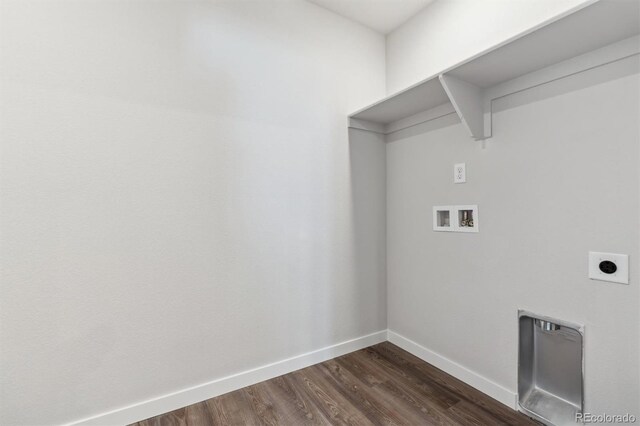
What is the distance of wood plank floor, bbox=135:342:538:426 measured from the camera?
4.90 ft

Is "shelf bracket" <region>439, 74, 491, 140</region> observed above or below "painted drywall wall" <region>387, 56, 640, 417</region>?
above

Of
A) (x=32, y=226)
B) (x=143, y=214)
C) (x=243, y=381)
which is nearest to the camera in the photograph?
(x=32, y=226)

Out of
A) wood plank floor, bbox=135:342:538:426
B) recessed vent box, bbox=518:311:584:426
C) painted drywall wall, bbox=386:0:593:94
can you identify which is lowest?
wood plank floor, bbox=135:342:538:426

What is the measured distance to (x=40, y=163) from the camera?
1.31 meters

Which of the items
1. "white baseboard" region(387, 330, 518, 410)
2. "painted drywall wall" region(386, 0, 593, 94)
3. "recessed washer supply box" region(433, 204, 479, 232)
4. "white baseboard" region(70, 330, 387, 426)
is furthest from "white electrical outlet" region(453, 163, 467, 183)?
"white baseboard" region(70, 330, 387, 426)

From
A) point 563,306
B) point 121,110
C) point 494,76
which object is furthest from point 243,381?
point 494,76

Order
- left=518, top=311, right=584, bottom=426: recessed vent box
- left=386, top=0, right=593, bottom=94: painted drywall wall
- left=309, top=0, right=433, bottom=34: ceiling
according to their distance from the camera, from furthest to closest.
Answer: left=309, top=0, right=433, bottom=34: ceiling
left=386, top=0, right=593, bottom=94: painted drywall wall
left=518, top=311, right=584, bottom=426: recessed vent box

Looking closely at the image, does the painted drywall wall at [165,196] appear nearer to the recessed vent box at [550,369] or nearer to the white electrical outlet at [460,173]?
the white electrical outlet at [460,173]

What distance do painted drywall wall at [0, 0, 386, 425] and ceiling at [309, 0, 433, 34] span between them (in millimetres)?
106

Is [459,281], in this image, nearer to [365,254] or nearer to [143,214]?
[365,254]

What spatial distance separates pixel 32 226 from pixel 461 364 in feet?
7.93

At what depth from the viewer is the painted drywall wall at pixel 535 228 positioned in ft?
4.06

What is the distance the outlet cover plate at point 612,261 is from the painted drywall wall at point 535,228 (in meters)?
0.02

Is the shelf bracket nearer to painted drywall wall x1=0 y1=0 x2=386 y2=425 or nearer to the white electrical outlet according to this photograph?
the white electrical outlet
